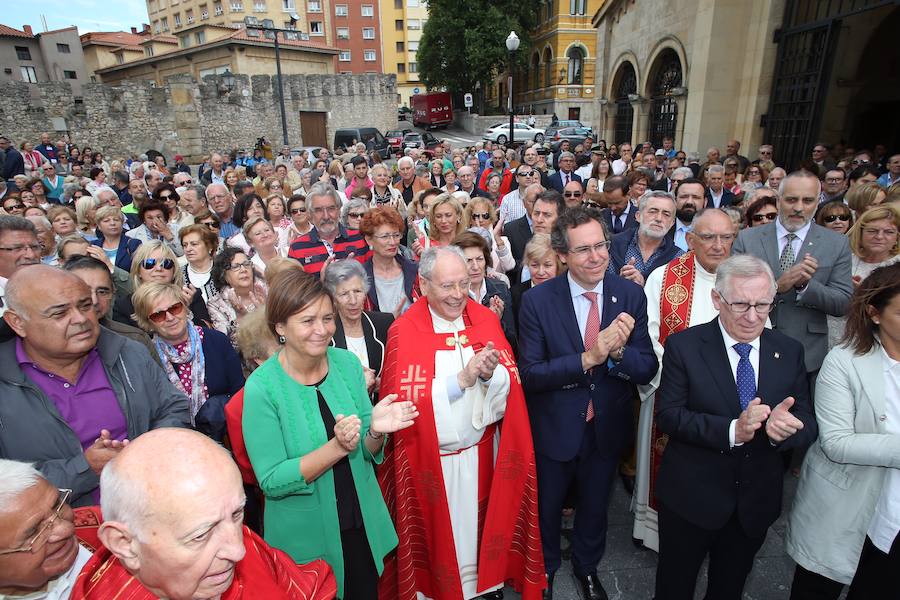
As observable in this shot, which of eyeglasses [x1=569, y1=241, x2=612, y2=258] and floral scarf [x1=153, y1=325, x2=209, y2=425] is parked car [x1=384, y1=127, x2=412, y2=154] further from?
eyeglasses [x1=569, y1=241, x2=612, y2=258]

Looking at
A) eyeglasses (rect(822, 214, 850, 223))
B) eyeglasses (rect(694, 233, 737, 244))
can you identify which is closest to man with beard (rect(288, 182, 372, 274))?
eyeglasses (rect(694, 233, 737, 244))

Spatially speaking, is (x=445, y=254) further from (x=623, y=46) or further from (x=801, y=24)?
(x=623, y=46)

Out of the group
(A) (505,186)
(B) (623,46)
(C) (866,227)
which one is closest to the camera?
(C) (866,227)

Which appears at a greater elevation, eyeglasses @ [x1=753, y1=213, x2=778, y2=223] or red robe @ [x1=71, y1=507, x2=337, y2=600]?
eyeglasses @ [x1=753, y1=213, x2=778, y2=223]

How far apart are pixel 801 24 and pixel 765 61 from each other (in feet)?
3.20

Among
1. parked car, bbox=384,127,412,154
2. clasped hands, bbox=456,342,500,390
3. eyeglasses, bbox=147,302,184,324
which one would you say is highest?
parked car, bbox=384,127,412,154

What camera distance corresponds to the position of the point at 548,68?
41594mm

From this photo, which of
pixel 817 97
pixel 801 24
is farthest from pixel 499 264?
pixel 801 24

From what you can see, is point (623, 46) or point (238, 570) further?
→ point (623, 46)

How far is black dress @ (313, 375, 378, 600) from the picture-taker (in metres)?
2.43

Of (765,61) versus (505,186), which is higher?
(765,61)

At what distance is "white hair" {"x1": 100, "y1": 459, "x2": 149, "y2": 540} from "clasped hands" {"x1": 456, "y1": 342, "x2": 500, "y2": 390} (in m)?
1.52

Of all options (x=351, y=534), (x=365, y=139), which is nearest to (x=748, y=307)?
(x=351, y=534)

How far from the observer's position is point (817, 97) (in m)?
9.94
